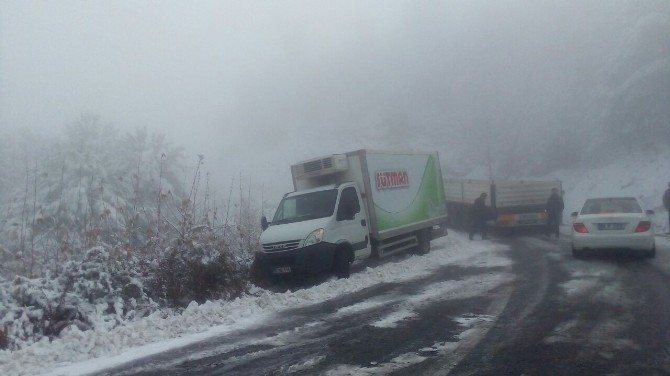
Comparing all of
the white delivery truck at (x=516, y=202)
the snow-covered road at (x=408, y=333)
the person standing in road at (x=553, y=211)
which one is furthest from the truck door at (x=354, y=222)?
the person standing in road at (x=553, y=211)

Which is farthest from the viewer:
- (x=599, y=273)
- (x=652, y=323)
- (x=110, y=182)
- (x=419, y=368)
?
(x=110, y=182)

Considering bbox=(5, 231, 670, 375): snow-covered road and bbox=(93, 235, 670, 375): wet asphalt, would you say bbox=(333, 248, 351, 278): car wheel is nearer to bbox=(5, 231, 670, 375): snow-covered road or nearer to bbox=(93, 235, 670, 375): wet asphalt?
bbox=(5, 231, 670, 375): snow-covered road

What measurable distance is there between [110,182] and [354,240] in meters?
21.1

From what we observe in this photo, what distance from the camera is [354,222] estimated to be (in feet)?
43.0

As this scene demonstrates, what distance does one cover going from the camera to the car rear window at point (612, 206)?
1324 cm

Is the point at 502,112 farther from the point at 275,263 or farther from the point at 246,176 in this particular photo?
the point at 275,263

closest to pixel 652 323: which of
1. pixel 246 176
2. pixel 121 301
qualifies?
pixel 121 301

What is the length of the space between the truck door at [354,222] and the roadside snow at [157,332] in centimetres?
88

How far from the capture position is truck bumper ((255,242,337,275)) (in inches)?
450

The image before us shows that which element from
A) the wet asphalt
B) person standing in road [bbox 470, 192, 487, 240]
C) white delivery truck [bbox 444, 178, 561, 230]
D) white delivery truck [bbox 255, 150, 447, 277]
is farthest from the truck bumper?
white delivery truck [bbox 444, 178, 561, 230]

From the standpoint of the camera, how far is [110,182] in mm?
29719

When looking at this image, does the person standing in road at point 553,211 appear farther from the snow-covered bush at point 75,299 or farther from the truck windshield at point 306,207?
the snow-covered bush at point 75,299

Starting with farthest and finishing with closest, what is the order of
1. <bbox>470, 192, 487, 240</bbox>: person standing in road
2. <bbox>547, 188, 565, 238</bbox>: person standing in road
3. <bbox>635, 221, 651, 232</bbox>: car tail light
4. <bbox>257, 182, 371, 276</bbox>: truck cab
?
<bbox>470, 192, 487, 240</bbox>: person standing in road < <bbox>547, 188, 565, 238</bbox>: person standing in road < <bbox>635, 221, 651, 232</bbox>: car tail light < <bbox>257, 182, 371, 276</bbox>: truck cab

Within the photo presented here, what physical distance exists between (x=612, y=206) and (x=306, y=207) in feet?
24.7
